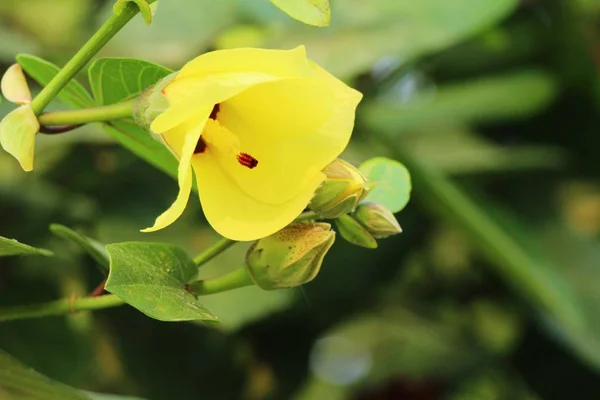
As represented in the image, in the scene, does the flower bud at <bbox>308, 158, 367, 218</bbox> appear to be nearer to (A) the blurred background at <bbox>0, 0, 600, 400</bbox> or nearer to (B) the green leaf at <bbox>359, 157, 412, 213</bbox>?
(B) the green leaf at <bbox>359, 157, 412, 213</bbox>

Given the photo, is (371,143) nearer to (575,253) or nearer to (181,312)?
(575,253)

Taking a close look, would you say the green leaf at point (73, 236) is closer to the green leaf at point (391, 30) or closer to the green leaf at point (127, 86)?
the green leaf at point (127, 86)

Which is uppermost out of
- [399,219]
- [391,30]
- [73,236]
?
[73,236]

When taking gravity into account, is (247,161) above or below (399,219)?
above

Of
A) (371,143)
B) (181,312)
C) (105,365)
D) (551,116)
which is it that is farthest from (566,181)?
(181,312)

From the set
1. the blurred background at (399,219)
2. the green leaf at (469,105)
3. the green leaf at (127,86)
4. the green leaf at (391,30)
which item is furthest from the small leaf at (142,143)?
the green leaf at (469,105)

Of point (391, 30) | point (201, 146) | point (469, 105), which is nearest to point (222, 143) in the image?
point (201, 146)

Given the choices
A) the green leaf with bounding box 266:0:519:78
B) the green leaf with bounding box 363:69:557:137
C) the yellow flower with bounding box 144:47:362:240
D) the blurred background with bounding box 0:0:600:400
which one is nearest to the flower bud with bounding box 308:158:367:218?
the yellow flower with bounding box 144:47:362:240

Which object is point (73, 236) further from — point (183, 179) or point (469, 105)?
point (469, 105)

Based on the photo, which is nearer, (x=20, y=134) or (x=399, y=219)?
(x=20, y=134)
